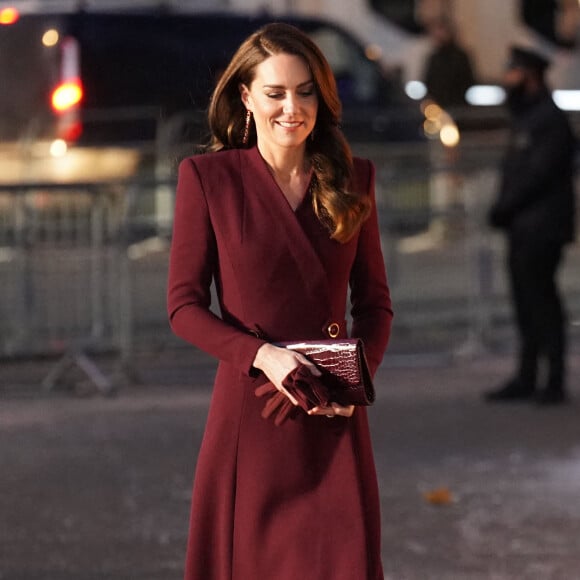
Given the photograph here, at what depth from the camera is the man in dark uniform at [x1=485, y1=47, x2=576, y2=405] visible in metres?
9.10

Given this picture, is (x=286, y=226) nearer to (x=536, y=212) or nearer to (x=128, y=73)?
(x=536, y=212)

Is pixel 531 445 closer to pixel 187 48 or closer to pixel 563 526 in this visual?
pixel 563 526

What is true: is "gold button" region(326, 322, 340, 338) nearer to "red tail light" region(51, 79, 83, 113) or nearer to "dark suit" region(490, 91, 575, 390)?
"dark suit" region(490, 91, 575, 390)

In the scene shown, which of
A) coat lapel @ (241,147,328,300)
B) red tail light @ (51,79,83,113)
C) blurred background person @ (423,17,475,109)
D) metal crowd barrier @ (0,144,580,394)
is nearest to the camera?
coat lapel @ (241,147,328,300)

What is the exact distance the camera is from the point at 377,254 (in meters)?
3.79

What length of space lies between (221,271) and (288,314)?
17cm

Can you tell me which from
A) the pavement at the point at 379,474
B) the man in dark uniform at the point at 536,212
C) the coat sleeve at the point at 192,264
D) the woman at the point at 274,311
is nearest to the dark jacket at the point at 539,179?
→ the man in dark uniform at the point at 536,212

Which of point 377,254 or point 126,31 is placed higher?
point 126,31

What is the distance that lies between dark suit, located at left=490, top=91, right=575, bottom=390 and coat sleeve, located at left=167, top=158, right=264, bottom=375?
222 inches

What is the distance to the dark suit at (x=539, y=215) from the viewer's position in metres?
9.10

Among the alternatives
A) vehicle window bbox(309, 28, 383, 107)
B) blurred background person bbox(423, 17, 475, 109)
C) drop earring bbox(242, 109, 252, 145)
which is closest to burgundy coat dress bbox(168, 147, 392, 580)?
drop earring bbox(242, 109, 252, 145)

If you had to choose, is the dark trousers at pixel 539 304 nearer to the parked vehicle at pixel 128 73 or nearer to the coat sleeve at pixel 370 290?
the coat sleeve at pixel 370 290

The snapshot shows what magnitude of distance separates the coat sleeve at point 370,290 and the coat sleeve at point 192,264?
32 cm

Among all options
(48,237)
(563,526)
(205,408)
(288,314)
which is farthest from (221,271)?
(48,237)
